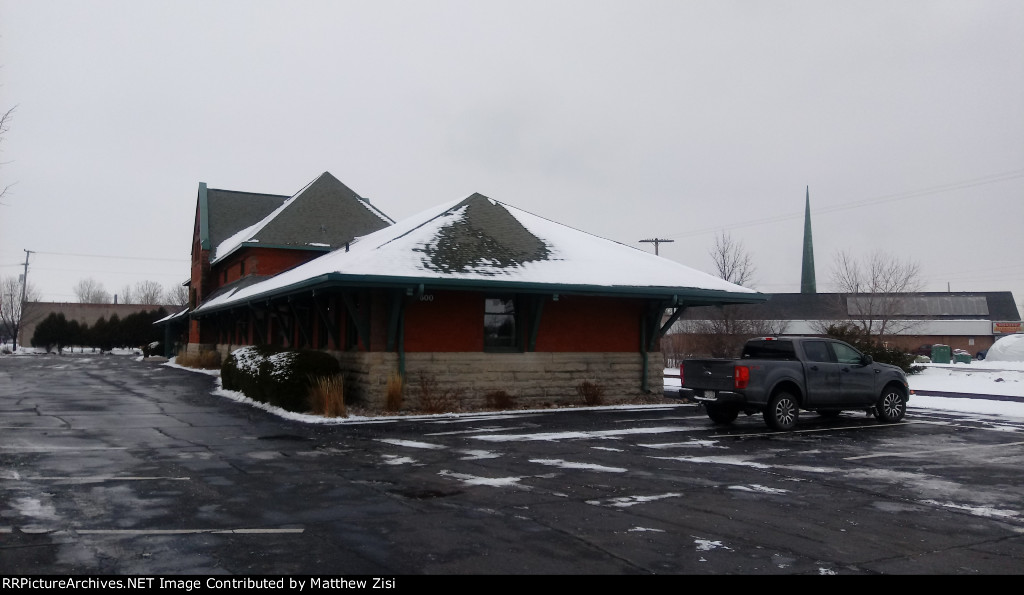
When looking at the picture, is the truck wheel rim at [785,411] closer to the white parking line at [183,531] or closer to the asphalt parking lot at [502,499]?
the asphalt parking lot at [502,499]

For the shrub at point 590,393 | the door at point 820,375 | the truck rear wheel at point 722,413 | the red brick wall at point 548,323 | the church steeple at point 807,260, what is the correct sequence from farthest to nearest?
the church steeple at point 807,260 → the shrub at point 590,393 → the red brick wall at point 548,323 → the truck rear wheel at point 722,413 → the door at point 820,375

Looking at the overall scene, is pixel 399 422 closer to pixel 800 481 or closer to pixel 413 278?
pixel 413 278

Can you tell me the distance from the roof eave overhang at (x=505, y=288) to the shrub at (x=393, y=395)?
2054 millimetres

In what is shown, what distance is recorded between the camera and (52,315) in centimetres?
7350

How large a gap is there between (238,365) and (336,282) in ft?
22.6

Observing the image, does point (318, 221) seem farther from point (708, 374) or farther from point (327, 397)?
point (708, 374)

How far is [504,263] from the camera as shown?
19.3m

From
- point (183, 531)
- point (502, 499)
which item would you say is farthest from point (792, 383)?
point (183, 531)

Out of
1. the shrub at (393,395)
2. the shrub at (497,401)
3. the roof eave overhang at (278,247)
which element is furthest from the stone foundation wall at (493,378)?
the roof eave overhang at (278,247)

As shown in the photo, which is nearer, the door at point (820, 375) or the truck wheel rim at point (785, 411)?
the truck wheel rim at point (785, 411)

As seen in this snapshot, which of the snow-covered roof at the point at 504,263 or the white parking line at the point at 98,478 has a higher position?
the snow-covered roof at the point at 504,263

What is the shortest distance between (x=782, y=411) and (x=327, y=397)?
9220 mm

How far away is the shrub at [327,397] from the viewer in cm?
1612
